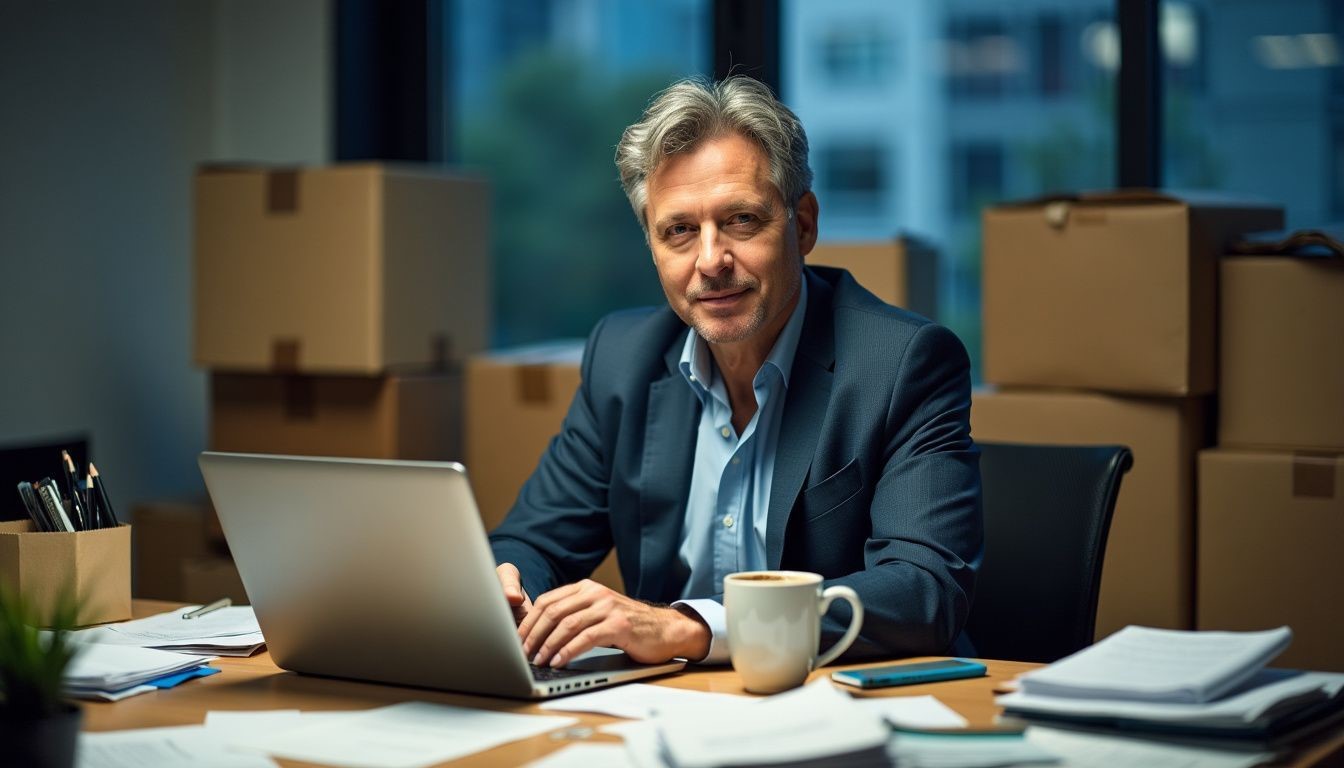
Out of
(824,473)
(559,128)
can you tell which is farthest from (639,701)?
(559,128)

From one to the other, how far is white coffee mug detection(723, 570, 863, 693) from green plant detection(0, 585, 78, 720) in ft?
1.85

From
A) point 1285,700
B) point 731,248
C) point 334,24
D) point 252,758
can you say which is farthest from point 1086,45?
point 252,758

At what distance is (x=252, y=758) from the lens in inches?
45.3

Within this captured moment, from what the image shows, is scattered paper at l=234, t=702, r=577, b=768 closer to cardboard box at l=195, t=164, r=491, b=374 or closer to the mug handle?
the mug handle

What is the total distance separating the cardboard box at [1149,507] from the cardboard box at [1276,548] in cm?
3

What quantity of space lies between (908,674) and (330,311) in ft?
6.18

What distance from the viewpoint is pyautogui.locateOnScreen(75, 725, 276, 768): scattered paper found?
1141 mm

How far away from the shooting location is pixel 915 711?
4.05 ft

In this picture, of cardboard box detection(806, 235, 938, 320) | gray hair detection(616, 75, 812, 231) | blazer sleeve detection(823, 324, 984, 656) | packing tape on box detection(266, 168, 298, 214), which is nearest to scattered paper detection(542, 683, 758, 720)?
blazer sleeve detection(823, 324, 984, 656)

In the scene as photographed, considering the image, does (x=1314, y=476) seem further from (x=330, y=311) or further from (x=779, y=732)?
(x=330, y=311)

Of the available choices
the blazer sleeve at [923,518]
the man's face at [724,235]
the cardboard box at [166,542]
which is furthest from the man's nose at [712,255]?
the cardboard box at [166,542]

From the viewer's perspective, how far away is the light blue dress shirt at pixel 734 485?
6.10 feet

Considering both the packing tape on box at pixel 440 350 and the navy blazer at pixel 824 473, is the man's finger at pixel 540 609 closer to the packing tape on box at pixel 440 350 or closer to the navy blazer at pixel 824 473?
the navy blazer at pixel 824 473

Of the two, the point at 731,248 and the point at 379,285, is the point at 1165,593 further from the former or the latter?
the point at 379,285
